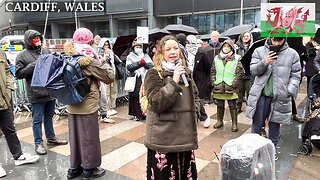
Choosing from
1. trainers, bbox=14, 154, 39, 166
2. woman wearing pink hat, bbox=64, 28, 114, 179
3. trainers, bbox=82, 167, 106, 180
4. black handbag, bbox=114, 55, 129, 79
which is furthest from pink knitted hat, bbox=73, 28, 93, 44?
black handbag, bbox=114, 55, 129, 79

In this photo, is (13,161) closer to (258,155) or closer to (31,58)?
(31,58)

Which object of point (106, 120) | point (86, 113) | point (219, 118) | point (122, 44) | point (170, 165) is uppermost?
point (122, 44)

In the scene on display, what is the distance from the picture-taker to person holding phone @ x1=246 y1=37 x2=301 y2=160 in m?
3.99

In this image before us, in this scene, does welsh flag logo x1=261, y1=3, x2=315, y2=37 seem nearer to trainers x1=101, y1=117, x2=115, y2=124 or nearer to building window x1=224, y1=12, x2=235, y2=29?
trainers x1=101, y1=117, x2=115, y2=124

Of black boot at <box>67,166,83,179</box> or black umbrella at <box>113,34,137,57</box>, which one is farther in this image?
black umbrella at <box>113,34,137,57</box>

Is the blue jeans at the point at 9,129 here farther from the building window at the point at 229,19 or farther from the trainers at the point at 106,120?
the building window at the point at 229,19

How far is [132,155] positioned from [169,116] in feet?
6.98

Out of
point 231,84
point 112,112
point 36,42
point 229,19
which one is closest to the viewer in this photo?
point 36,42

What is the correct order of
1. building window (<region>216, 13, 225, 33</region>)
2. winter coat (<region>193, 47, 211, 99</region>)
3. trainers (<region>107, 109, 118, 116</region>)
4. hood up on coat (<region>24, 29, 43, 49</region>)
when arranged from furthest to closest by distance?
building window (<region>216, 13, 225, 33</region>), trainers (<region>107, 109, 118, 116</region>), winter coat (<region>193, 47, 211, 99</region>), hood up on coat (<region>24, 29, 43, 49</region>)

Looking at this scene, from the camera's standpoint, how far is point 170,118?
2.78 m

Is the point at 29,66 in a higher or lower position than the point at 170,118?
higher

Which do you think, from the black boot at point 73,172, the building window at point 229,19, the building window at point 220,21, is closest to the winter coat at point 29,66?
the black boot at point 73,172

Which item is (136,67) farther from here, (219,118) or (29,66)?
(29,66)

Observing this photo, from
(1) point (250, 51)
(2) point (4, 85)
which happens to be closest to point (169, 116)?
(1) point (250, 51)
